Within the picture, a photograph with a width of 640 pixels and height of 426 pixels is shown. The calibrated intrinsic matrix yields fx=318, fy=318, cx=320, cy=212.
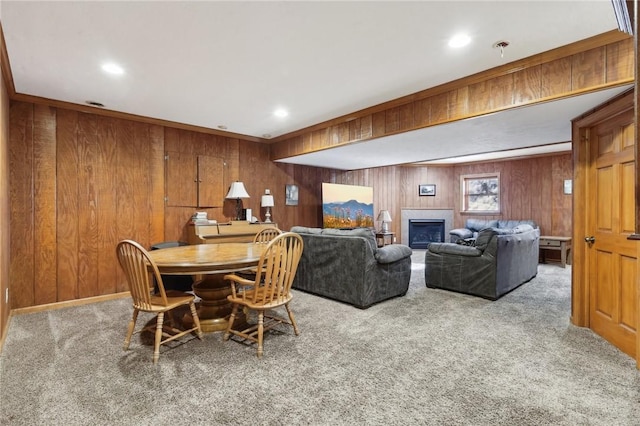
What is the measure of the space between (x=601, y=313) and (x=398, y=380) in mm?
2181

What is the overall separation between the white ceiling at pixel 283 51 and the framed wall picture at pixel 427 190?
15.1 ft

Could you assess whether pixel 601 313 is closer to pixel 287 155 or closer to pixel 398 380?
pixel 398 380

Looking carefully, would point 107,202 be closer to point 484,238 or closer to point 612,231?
point 484,238

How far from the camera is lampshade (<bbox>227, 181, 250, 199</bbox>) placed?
509cm

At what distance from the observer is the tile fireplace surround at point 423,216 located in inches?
338

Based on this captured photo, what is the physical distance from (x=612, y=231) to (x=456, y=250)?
5.52 feet

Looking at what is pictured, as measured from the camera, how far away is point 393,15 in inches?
83.0

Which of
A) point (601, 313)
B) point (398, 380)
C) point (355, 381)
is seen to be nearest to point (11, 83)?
point (355, 381)

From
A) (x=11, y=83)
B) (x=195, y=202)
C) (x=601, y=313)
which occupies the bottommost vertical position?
(x=601, y=313)

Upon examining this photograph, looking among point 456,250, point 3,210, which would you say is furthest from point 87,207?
point 456,250

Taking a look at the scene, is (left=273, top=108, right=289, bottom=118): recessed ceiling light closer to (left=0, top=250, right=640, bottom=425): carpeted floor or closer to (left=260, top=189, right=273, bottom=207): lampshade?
(left=260, top=189, right=273, bottom=207): lampshade

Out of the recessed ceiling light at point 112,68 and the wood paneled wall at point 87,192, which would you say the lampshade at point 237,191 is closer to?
the wood paneled wall at point 87,192

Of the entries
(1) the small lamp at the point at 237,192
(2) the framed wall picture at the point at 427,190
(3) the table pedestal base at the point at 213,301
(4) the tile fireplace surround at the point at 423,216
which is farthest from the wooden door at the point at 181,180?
(2) the framed wall picture at the point at 427,190

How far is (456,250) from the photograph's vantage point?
13.9 feet
